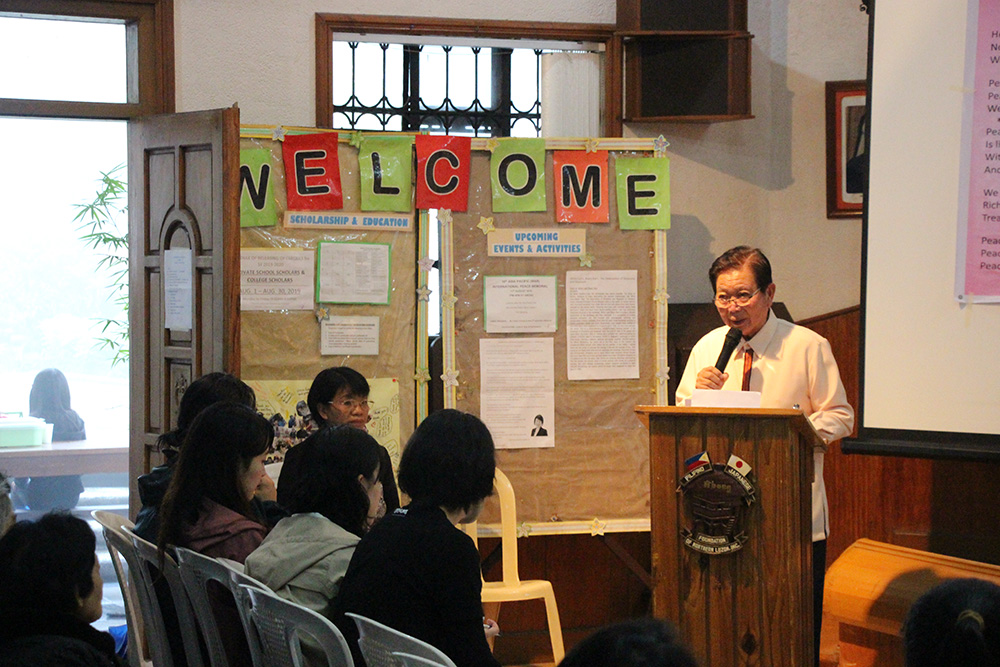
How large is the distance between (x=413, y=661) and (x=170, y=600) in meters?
1.28

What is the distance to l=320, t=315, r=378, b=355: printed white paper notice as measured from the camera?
427 centimetres

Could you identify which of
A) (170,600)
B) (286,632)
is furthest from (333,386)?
(286,632)

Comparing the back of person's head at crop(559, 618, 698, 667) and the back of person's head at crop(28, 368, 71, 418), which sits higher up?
the back of person's head at crop(559, 618, 698, 667)

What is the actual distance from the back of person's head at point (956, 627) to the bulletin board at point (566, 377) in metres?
3.08

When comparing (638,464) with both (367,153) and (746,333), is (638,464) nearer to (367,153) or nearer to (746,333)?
(746,333)

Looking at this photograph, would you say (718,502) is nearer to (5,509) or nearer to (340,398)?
(340,398)

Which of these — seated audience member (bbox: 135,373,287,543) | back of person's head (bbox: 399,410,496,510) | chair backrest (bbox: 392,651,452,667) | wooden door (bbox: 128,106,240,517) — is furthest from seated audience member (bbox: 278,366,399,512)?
chair backrest (bbox: 392,651,452,667)

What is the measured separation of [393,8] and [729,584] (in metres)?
3.05

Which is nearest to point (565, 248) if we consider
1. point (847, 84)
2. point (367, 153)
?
point (367, 153)

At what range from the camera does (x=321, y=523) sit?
2264 millimetres

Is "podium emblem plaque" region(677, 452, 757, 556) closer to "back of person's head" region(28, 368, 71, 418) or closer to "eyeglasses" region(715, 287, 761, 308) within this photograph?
"eyeglasses" region(715, 287, 761, 308)

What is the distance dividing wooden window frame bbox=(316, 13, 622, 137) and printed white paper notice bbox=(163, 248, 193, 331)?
0.90 meters

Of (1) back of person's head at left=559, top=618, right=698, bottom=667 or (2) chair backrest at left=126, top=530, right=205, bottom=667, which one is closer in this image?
(1) back of person's head at left=559, top=618, right=698, bottom=667

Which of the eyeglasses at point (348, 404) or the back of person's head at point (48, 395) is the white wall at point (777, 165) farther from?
the back of person's head at point (48, 395)
